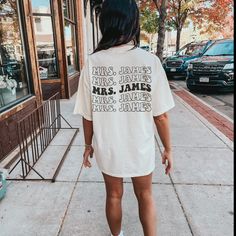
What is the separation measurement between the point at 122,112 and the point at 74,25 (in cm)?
851

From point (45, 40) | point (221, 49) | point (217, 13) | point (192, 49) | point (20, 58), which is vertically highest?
point (217, 13)

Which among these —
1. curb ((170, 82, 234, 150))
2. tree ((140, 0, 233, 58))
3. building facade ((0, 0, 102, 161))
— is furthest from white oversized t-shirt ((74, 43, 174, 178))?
tree ((140, 0, 233, 58))

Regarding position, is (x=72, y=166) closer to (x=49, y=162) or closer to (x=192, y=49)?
(x=49, y=162)

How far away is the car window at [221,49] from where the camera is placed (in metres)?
9.44

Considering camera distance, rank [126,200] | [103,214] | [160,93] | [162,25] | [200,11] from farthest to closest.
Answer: [200,11], [162,25], [126,200], [103,214], [160,93]

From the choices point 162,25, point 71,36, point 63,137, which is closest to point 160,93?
point 63,137

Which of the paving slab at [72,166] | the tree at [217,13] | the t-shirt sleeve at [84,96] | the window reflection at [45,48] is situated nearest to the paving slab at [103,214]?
the paving slab at [72,166]

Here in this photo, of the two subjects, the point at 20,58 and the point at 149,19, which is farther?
the point at 149,19

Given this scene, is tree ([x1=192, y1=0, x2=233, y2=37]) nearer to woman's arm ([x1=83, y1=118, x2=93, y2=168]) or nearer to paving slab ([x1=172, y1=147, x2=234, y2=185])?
paving slab ([x1=172, y1=147, x2=234, y2=185])

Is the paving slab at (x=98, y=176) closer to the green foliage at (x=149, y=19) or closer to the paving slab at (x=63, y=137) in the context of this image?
the paving slab at (x=63, y=137)

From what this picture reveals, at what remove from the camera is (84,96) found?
1.76 m

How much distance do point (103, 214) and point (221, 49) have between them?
8.76 metres

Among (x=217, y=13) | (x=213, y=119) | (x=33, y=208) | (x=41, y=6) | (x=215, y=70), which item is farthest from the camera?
(x=217, y=13)

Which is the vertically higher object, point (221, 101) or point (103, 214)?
point (221, 101)
